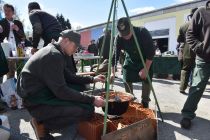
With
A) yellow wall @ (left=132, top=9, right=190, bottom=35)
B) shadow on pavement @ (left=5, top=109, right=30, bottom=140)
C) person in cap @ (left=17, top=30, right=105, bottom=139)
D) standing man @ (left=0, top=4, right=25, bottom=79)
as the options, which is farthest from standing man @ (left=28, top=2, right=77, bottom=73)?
yellow wall @ (left=132, top=9, right=190, bottom=35)

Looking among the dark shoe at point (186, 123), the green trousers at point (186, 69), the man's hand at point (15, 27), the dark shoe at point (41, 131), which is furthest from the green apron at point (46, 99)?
the green trousers at point (186, 69)

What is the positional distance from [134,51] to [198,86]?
1.16 meters

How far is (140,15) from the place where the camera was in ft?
76.1

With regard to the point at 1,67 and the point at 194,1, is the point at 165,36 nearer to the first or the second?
the point at 194,1

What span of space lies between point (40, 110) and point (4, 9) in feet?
9.95

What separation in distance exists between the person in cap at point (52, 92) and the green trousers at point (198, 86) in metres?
1.37

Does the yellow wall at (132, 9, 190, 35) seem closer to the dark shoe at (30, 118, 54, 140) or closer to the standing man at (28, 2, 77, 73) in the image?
the standing man at (28, 2, 77, 73)

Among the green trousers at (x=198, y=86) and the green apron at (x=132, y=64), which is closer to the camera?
the green trousers at (x=198, y=86)

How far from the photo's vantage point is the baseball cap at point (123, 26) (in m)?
3.52

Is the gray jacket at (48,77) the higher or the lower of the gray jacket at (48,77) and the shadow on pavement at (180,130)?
the higher

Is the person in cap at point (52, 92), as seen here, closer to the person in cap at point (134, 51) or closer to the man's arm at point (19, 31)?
the person in cap at point (134, 51)

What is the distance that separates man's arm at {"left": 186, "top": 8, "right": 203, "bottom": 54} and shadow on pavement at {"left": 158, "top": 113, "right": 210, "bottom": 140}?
3.69 feet

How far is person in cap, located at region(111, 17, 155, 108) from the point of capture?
144 inches

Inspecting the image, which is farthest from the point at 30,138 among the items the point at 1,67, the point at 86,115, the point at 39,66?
the point at 1,67
